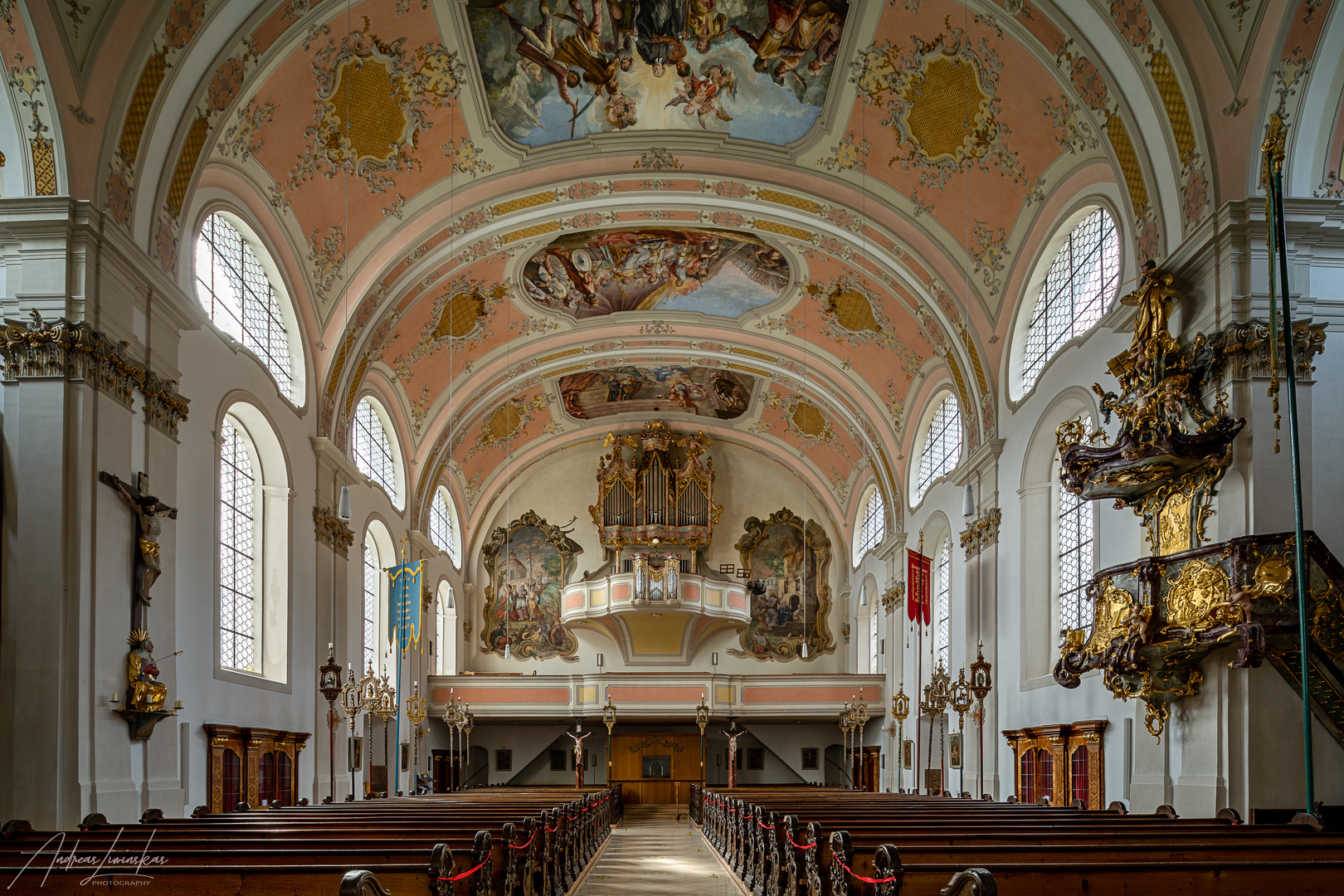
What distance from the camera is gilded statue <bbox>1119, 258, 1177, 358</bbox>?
11.4m

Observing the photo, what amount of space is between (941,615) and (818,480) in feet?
29.9

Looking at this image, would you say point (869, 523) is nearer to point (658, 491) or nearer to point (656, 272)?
point (658, 491)

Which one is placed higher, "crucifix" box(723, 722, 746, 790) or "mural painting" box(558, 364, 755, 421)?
"mural painting" box(558, 364, 755, 421)

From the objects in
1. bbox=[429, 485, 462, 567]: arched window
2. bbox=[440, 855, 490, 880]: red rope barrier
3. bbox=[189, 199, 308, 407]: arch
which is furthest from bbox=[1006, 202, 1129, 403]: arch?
bbox=[429, 485, 462, 567]: arched window

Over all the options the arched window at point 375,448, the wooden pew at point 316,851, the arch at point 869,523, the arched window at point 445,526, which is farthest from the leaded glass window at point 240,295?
the arch at point 869,523

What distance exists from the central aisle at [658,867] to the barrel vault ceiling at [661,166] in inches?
323

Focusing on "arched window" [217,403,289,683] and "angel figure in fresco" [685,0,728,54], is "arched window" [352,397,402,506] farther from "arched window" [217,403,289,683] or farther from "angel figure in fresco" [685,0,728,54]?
"angel figure in fresco" [685,0,728,54]

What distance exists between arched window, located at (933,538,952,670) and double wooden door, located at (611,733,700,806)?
33.4 ft

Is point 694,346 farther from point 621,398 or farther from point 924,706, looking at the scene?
point 924,706

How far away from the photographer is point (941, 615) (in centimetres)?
2352

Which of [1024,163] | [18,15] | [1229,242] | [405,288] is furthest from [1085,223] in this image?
[18,15]

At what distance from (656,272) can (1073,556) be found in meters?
10.5

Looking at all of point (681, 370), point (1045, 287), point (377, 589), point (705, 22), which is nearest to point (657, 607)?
point (681, 370)

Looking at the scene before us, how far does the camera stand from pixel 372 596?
23.7 m
